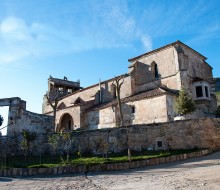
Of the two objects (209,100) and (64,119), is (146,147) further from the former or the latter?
(64,119)

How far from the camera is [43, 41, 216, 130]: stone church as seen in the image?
27.9 m

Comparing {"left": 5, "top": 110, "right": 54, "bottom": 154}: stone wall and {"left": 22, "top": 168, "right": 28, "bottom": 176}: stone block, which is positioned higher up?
{"left": 5, "top": 110, "right": 54, "bottom": 154}: stone wall

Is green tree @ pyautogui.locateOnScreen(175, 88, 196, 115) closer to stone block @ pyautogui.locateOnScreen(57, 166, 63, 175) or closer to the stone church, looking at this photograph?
the stone church

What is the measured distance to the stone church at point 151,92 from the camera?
27891 millimetres

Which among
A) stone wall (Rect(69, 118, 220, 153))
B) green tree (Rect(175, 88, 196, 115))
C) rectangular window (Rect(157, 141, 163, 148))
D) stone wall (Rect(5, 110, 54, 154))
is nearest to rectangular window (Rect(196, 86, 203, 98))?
green tree (Rect(175, 88, 196, 115))

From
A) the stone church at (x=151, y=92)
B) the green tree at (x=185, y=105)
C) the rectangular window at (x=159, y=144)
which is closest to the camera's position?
the rectangular window at (x=159, y=144)

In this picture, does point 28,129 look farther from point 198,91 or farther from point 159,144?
point 198,91

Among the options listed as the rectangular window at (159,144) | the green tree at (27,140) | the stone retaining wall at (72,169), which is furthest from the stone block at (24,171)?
the rectangular window at (159,144)

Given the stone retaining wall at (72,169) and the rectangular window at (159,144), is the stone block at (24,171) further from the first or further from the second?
the rectangular window at (159,144)

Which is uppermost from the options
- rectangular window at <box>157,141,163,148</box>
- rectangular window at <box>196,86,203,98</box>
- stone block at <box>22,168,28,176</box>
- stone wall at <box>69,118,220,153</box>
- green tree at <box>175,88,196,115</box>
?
rectangular window at <box>196,86,203,98</box>

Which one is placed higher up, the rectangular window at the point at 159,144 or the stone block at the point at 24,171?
the rectangular window at the point at 159,144

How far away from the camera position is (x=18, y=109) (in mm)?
23203

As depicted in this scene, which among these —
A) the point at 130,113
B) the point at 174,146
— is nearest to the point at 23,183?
the point at 174,146

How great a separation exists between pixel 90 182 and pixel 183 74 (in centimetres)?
2230
